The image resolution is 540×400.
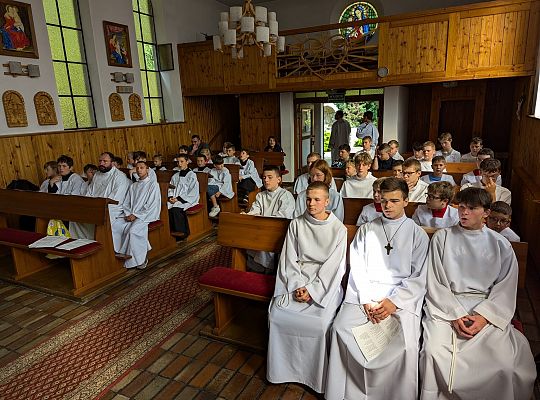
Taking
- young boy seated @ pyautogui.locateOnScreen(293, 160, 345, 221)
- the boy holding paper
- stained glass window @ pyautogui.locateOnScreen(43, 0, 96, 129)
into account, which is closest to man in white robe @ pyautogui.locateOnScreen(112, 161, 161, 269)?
young boy seated @ pyautogui.locateOnScreen(293, 160, 345, 221)

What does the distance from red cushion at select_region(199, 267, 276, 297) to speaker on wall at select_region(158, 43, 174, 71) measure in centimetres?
874

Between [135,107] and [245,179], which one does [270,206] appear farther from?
[135,107]

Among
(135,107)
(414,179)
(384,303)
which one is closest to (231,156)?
(135,107)

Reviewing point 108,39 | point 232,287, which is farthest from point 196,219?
point 108,39

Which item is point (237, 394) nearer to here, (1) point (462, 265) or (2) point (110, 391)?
(2) point (110, 391)

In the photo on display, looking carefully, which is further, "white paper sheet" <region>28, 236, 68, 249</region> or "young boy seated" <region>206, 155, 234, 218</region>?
"young boy seated" <region>206, 155, 234, 218</region>

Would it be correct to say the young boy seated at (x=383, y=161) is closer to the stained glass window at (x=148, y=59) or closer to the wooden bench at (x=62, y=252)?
the wooden bench at (x=62, y=252)

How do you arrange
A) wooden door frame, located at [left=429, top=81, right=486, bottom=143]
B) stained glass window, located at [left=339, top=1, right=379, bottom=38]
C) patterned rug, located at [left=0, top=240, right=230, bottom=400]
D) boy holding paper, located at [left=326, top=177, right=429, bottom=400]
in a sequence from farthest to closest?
stained glass window, located at [left=339, top=1, right=379, bottom=38] → wooden door frame, located at [left=429, top=81, right=486, bottom=143] → patterned rug, located at [left=0, top=240, right=230, bottom=400] → boy holding paper, located at [left=326, top=177, right=429, bottom=400]

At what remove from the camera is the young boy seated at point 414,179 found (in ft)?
14.1

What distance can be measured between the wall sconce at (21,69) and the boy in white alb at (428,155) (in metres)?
7.35

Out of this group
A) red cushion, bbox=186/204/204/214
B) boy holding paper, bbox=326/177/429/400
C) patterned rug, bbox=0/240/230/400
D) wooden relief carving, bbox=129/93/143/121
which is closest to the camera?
boy holding paper, bbox=326/177/429/400

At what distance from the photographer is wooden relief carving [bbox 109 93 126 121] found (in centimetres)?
899

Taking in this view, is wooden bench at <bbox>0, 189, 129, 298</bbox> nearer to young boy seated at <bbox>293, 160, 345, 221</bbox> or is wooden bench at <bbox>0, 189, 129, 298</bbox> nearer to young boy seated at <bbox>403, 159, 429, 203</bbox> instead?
young boy seated at <bbox>293, 160, 345, 221</bbox>

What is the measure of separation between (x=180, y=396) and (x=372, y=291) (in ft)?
5.32
